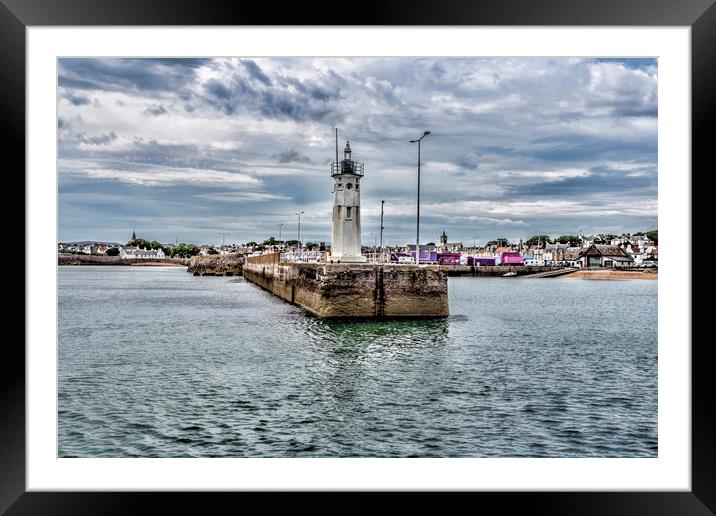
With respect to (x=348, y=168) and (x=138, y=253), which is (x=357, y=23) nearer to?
(x=348, y=168)

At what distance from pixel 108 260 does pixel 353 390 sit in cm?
9550

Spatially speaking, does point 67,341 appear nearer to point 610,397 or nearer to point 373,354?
point 373,354

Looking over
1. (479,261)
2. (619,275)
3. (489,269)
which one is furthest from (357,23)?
(479,261)

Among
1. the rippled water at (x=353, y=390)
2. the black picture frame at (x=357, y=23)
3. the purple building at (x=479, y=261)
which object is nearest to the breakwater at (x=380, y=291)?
the rippled water at (x=353, y=390)

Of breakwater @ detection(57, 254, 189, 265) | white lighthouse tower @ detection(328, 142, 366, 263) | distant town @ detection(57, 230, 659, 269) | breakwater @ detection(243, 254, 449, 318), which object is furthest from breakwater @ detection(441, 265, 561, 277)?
breakwater @ detection(243, 254, 449, 318)

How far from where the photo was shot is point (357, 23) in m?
2.46

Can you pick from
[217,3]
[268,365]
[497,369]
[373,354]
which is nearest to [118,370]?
[268,365]

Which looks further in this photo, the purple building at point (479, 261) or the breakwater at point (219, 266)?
the purple building at point (479, 261)

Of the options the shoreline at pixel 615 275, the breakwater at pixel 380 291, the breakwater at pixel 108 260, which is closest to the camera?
the breakwater at pixel 380 291

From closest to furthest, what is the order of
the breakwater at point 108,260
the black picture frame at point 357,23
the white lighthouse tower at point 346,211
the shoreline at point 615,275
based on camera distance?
the black picture frame at point 357,23
the white lighthouse tower at point 346,211
the shoreline at point 615,275
the breakwater at point 108,260

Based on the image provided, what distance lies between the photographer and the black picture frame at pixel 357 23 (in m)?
2.46

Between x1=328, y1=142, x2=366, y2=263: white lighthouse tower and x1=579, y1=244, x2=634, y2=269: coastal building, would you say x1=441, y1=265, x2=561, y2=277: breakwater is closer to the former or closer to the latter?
x1=579, y1=244, x2=634, y2=269: coastal building

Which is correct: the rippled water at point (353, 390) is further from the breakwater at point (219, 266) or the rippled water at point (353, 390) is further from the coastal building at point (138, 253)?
the coastal building at point (138, 253)

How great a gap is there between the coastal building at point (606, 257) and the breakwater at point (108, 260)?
64.0 metres
